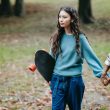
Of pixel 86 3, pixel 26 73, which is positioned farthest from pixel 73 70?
pixel 86 3

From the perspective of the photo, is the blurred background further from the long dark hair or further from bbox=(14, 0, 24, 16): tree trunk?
the long dark hair

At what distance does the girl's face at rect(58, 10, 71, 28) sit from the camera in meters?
6.06

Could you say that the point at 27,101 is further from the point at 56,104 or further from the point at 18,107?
the point at 56,104

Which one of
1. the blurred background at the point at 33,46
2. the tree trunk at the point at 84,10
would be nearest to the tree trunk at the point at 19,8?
the blurred background at the point at 33,46

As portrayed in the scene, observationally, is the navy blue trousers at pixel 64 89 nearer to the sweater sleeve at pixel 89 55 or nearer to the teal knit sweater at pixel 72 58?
the teal knit sweater at pixel 72 58

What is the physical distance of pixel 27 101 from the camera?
9211mm

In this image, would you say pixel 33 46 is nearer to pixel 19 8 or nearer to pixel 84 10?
pixel 84 10

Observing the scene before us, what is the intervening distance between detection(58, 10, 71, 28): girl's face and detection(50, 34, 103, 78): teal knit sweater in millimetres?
145

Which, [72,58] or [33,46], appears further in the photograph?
[33,46]

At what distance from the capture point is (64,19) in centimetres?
608

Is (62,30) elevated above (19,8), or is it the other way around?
(62,30)

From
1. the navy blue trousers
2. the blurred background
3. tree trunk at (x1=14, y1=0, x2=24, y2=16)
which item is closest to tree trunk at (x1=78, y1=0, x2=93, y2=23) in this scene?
the blurred background

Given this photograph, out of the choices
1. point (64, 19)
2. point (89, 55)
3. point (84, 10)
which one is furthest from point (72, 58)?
point (84, 10)

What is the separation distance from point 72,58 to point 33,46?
12.7 m
